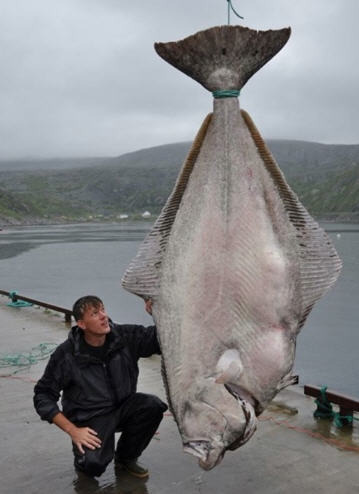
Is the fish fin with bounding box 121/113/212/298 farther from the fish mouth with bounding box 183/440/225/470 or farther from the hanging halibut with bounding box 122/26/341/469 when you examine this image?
the fish mouth with bounding box 183/440/225/470

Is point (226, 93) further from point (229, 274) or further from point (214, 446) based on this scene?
point (214, 446)

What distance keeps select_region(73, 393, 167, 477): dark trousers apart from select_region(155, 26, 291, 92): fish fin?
2365 mm

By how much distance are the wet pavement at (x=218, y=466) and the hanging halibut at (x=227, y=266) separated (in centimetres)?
124

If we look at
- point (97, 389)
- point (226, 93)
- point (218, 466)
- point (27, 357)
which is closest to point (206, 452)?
point (97, 389)

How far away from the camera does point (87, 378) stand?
390cm

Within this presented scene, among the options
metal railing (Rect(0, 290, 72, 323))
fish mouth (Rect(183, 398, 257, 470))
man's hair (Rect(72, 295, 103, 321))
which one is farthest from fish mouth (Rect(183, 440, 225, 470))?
metal railing (Rect(0, 290, 72, 323))

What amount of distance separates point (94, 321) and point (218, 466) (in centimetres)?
163

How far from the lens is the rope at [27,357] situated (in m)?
7.59

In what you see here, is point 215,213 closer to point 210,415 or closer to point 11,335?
point 210,415

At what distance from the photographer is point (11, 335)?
32.4ft

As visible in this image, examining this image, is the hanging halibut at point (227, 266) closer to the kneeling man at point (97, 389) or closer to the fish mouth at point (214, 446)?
the fish mouth at point (214, 446)

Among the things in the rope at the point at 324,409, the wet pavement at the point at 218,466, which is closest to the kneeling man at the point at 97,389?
the wet pavement at the point at 218,466

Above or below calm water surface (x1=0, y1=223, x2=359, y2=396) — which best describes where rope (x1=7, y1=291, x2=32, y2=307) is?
above

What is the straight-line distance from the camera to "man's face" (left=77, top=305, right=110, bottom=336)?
3.76 m
